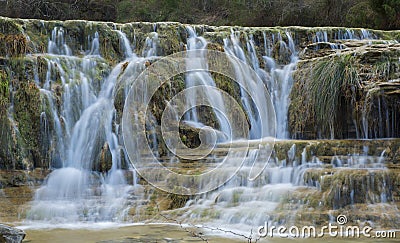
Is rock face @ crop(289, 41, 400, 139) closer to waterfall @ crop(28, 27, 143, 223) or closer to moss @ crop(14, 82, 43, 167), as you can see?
waterfall @ crop(28, 27, 143, 223)

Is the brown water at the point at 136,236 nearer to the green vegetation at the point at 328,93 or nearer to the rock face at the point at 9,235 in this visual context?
the rock face at the point at 9,235

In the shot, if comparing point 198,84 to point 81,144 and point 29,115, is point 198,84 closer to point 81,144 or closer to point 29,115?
point 81,144

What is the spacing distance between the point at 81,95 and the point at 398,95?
5108 millimetres

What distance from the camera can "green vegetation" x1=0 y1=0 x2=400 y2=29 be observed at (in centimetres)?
1797

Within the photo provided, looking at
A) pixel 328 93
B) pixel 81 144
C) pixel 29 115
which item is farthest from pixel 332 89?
pixel 29 115

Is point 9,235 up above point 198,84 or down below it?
below

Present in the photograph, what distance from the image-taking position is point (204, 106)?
10.5m

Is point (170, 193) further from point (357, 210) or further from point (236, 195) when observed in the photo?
point (357, 210)

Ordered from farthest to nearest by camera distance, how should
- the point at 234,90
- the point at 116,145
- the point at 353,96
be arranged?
→ the point at 234,90 < the point at 116,145 < the point at 353,96

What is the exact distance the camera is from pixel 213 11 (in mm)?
20469

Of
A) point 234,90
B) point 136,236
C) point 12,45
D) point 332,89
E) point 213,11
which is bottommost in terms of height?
point 136,236

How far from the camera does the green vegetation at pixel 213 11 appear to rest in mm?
17969

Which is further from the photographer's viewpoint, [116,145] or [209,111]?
[209,111]

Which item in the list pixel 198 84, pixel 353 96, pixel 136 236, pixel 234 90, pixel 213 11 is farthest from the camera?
pixel 213 11
